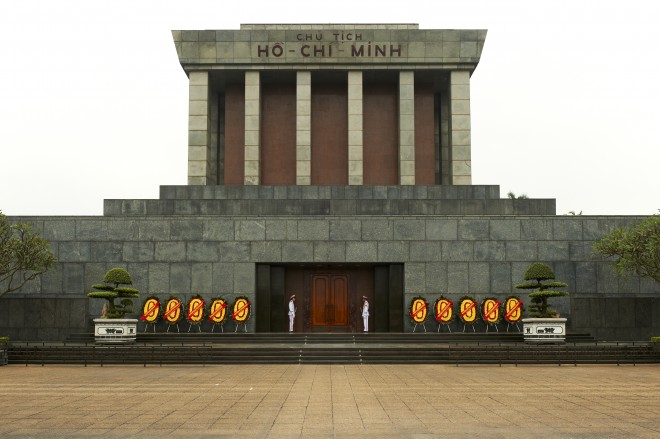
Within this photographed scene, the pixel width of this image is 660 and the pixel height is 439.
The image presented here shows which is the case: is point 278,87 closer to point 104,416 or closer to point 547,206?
point 547,206

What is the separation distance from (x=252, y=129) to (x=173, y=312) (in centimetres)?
1368

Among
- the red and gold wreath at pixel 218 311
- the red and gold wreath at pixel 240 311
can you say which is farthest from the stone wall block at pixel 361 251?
the red and gold wreath at pixel 218 311

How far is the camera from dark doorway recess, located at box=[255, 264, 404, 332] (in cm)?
3700

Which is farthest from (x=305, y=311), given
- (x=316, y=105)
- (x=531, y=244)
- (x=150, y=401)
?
(x=150, y=401)

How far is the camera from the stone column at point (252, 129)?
44375 mm

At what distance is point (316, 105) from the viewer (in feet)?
155

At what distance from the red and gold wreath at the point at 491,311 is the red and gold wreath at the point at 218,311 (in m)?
12.3

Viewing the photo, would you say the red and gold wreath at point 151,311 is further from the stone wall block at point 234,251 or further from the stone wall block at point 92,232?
the stone wall block at point 92,232

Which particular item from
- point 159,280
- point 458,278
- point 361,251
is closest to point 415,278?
point 458,278

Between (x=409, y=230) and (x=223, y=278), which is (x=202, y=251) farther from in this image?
(x=409, y=230)

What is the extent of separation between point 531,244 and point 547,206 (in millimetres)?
3400

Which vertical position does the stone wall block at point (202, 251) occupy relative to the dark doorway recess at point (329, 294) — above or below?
above

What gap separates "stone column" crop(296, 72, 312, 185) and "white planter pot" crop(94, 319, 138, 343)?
15615mm

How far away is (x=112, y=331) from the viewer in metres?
31.9
